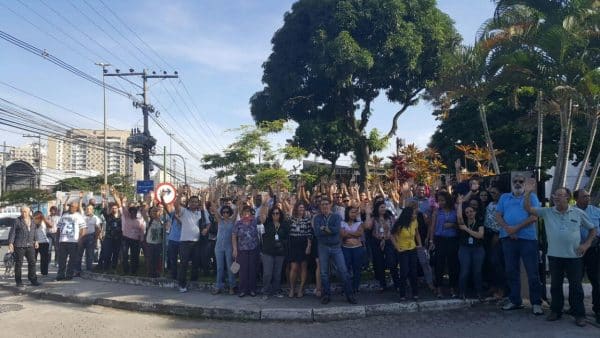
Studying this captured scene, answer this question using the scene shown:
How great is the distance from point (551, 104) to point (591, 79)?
5.53ft

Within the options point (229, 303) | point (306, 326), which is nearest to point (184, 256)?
point (229, 303)

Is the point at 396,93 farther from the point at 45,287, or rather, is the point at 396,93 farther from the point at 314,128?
the point at 45,287

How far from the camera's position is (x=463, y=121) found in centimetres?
2655

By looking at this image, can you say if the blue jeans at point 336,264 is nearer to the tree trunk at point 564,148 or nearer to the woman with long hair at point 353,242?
the woman with long hair at point 353,242

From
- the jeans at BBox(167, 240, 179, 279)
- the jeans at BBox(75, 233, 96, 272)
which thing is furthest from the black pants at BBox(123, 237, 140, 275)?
the jeans at BBox(167, 240, 179, 279)

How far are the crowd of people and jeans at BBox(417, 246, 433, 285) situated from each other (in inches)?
1.0

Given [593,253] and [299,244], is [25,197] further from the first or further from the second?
[593,253]

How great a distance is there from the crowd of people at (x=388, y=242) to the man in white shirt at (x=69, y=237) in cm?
3

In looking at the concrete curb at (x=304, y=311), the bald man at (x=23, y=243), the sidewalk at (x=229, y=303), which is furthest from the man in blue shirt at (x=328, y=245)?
the bald man at (x=23, y=243)

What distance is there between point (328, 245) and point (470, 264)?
2448mm

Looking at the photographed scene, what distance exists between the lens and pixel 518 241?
7723 mm

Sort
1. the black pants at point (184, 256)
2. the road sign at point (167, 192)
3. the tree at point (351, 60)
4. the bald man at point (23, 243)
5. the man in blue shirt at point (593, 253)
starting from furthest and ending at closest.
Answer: the tree at point (351, 60) < the bald man at point (23, 243) < the road sign at point (167, 192) < the black pants at point (184, 256) < the man in blue shirt at point (593, 253)

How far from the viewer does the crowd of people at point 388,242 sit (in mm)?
7445

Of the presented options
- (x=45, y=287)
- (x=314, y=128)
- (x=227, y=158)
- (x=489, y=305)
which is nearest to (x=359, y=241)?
(x=489, y=305)
